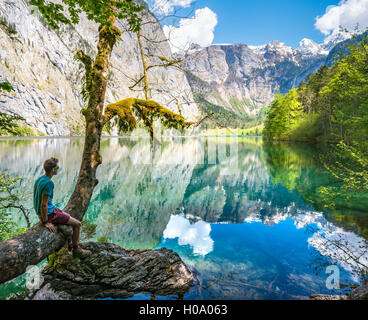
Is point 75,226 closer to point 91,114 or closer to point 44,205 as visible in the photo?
point 44,205

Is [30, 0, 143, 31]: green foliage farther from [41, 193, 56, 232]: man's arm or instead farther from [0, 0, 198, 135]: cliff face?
[0, 0, 198, 135]: cliff face

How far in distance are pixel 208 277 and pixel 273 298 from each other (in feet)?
6.00

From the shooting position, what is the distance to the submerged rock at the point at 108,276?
4.74 metres

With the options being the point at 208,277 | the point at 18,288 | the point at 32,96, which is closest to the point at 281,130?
the point at 208,277

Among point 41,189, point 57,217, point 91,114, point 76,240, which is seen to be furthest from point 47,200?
point 91,114

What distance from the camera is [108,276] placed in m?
5.09

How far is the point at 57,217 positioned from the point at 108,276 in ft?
6.72

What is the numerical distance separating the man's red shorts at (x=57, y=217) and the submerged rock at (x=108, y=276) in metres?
1.24

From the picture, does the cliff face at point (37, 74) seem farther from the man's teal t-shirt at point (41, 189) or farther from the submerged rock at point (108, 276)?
the man's teal t-shirt at point (41, 189)

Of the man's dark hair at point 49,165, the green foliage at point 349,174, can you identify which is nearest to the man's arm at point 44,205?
the man's dark hair at point 49,165

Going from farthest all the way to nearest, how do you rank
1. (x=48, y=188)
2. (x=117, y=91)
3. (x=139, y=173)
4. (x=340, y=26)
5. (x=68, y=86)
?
(x=117, y=91), (x=68, y=86), (x=139, y=173), (x=340, y=26), (x=48, y=188)

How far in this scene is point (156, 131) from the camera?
584 centimetres
